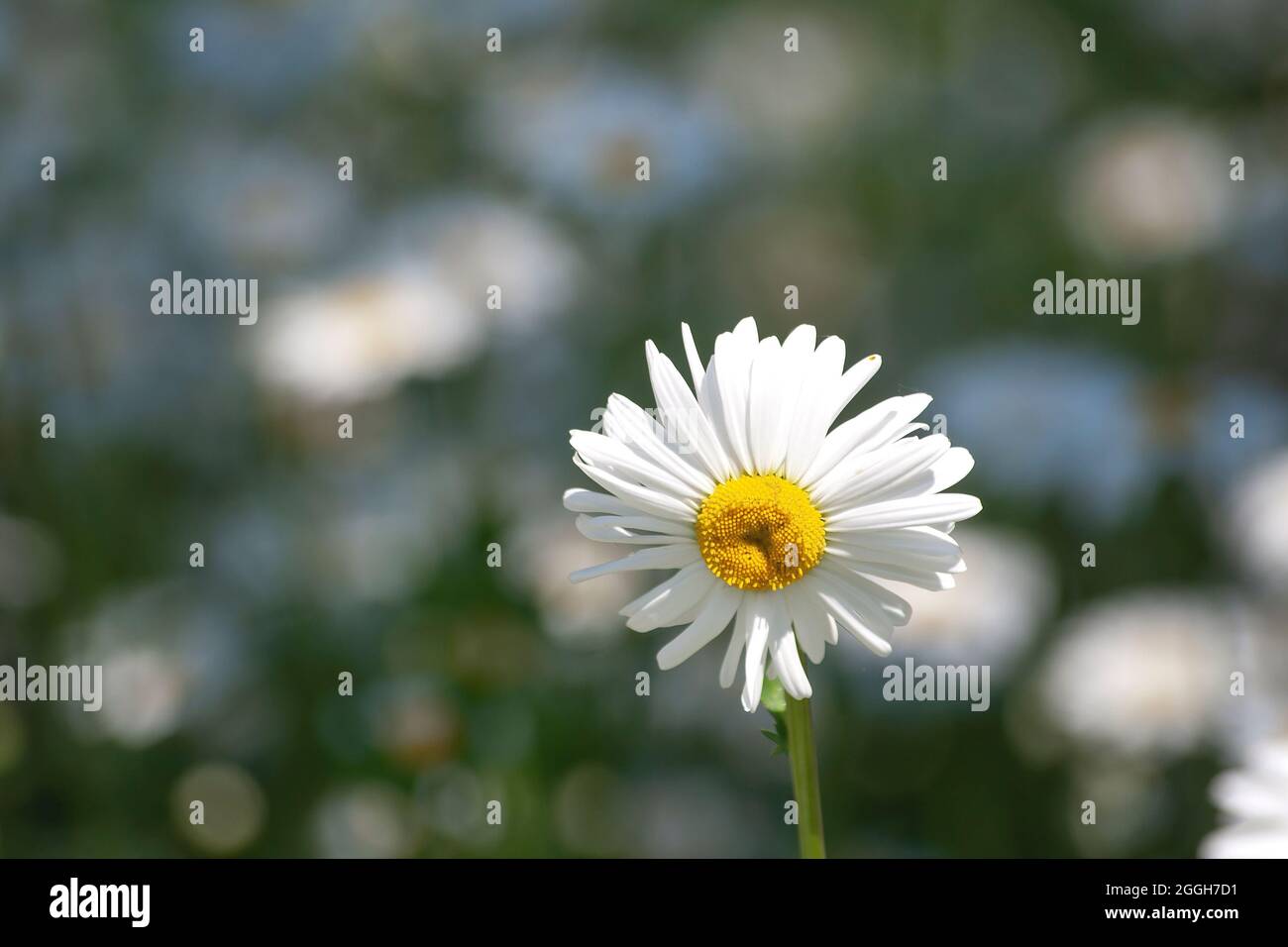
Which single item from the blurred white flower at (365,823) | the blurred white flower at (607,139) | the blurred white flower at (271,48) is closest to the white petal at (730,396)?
the blurred white flower at (365,823)

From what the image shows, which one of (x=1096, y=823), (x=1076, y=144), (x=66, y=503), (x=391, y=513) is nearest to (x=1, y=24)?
(x=66, y=503)

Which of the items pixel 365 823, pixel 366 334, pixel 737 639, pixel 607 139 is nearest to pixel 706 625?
pixel 737 639

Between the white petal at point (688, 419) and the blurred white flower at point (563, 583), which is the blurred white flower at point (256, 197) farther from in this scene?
the white petal at point (688, 419)

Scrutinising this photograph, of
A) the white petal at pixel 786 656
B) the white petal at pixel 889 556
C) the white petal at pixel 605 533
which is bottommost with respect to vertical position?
the white petal at pixel 786 656

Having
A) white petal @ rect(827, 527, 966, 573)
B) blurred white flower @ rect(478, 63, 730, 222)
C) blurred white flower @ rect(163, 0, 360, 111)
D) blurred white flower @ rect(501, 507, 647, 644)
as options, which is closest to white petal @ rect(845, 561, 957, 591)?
white petal @ rect(827, 527, 966, 573)

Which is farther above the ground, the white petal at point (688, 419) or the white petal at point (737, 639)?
the white petal at point (688, 419)

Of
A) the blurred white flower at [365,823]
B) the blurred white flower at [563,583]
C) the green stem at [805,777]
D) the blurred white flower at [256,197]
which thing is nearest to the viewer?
the green stem at [805,777]

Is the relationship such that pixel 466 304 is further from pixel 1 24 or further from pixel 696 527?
pixel 696 527

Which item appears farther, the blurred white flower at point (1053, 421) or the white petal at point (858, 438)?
the blurred white flower at point (1053, 421)
